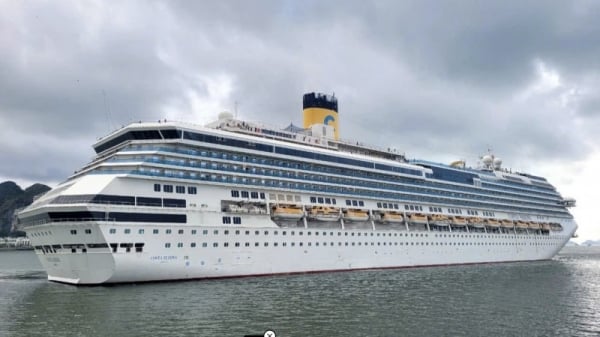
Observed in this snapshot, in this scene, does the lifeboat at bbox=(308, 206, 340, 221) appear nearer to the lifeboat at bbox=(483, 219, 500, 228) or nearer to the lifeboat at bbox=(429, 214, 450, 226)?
the lifeboat at bbox=(429, 214, 450, 226)

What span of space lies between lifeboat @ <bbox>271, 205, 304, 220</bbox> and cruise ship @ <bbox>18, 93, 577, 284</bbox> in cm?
9

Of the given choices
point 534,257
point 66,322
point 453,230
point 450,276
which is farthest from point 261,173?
point 534,257

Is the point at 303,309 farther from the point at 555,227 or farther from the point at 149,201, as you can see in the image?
the point at 555,227

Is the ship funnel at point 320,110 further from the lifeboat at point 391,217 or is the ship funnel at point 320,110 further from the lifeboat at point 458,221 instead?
the lifeboat at point 458,221

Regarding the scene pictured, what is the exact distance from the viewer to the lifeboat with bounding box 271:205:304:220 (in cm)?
4088

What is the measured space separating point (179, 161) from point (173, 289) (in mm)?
10721

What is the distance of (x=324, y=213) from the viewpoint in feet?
146

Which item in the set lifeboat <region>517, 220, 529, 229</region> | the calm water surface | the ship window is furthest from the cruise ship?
lifeboat <region>517, 220, 529, 229</region>

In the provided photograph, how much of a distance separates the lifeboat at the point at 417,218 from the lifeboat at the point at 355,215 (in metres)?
7.55

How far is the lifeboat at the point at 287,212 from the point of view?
4088 centimetres

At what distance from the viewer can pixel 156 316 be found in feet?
73.0

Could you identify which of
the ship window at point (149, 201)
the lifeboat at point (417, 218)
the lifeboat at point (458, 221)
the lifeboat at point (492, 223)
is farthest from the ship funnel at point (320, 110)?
the ship window at point (149, 201)

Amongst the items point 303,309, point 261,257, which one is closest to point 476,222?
point 261,257

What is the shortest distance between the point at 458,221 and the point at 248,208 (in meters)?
31.3
